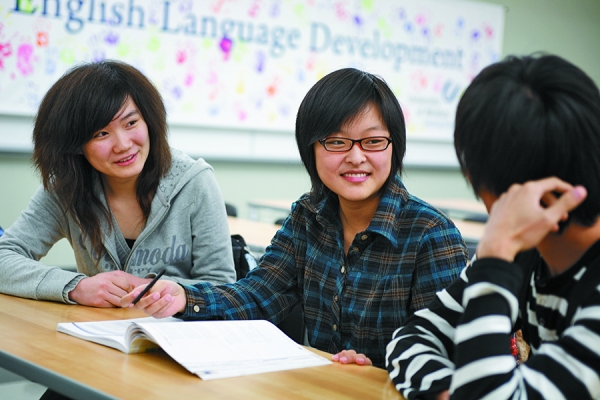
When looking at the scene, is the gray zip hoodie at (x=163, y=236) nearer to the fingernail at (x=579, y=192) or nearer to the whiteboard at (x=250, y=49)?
the fingernail at (x=579, y=192)

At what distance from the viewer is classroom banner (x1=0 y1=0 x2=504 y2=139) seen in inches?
169

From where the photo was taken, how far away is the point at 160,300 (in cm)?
149

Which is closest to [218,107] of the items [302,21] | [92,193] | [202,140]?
[202,140]

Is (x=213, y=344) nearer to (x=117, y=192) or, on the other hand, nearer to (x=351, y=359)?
(x=351, y=359)

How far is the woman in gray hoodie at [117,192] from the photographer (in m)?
1.91

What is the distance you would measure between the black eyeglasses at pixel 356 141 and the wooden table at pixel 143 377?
1.63ft

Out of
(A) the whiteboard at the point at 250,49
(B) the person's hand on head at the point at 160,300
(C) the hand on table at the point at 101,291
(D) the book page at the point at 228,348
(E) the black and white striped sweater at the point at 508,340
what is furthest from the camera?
(A) the whiteboard at the point at 250,49

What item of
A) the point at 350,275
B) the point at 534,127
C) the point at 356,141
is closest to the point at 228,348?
the point at 350,275

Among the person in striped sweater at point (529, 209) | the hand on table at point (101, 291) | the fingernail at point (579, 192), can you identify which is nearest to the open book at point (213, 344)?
the hand on table at point (101, 291)

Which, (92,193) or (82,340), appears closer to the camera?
(82,340)

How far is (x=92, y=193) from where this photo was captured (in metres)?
2.03

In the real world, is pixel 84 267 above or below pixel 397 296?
below

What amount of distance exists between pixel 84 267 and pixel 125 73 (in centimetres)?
56

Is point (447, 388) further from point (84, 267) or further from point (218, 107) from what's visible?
point (218, 107)
